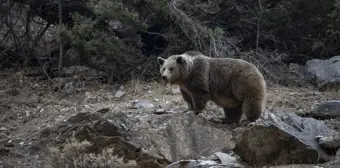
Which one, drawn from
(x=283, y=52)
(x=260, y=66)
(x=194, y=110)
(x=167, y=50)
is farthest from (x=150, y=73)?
(x=194, y=110)

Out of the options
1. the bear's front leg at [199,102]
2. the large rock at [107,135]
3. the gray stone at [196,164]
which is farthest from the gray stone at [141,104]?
the gray stone at [196,164]

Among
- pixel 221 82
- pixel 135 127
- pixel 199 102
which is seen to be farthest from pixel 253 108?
pixel 135 127

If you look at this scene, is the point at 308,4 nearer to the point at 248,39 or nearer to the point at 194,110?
the point at 248,39

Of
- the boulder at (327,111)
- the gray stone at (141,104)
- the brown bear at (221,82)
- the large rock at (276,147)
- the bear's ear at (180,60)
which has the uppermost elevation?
the bear's ear at (180,60)

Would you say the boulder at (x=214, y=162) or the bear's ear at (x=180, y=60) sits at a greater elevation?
the bear's ear at (x=180, y=60)

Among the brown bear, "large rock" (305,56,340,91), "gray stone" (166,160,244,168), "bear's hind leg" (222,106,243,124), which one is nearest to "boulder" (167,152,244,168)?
"gray stone" (166,160,244,168)

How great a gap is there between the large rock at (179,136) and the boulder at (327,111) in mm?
1869

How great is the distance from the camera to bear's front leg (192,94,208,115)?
9.70 metres

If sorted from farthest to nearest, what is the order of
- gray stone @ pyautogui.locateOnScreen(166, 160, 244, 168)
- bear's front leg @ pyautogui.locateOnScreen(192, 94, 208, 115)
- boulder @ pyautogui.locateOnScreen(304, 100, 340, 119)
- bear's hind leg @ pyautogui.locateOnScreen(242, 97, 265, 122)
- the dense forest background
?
the dense forest background → boulder @ pyautogui.locateOnScreen(304, 100, 340, 119) → bear's front leg @ pyautogui.locateOnScreen(192, 94, 208, 115) → bear's hind leg @ pyautogui.locateOnScreen(242, 97, 265, 122) → gray stone @ pyautogui.locateOnScreen(166, 160, 244, 168)

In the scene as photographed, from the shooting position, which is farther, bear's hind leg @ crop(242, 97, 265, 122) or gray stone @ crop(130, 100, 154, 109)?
gray stone @ crop(130, 100, 154, 109)

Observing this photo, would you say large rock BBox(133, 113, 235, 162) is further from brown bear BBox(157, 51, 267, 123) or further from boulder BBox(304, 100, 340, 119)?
boulder BBox(304, 100, 340, 119)

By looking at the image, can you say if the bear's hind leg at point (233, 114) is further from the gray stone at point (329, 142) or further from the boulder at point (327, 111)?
the gray stone at point (329, 142)

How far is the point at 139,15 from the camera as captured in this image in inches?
566

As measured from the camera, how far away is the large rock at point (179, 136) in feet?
27.9
